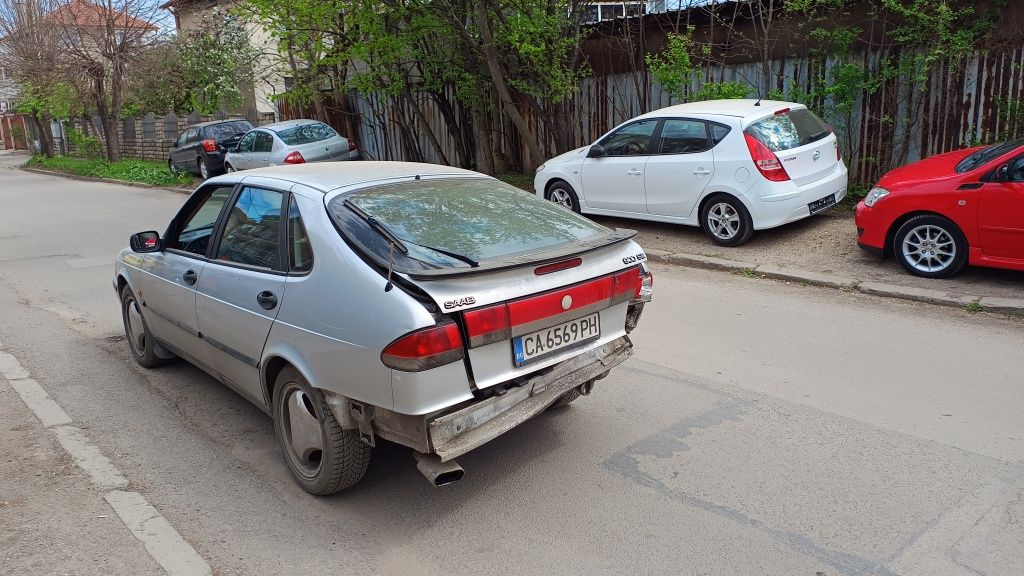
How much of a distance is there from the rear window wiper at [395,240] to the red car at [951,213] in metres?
5.65

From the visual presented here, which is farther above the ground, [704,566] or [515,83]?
[515,83]

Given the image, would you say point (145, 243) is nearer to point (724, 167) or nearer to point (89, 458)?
point (89, 458)

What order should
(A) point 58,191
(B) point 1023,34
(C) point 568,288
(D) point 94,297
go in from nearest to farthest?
(C) point 568,288 → (D) point 94,297 → (B) point 1023,34 → (A) point 58,191

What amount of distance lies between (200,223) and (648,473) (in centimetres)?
330

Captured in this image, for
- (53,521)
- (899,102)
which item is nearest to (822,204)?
(899,102)

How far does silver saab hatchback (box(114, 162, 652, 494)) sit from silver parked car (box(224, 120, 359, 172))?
487 inches

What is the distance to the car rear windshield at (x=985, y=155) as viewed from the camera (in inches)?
289

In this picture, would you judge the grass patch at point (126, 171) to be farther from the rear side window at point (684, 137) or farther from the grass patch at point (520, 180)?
the rear side window at point (684, 137)

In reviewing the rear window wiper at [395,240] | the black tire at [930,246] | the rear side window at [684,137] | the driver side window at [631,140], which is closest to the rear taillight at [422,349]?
the rear window wiper at [395,240]

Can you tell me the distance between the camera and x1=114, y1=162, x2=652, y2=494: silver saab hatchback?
11.7 ft

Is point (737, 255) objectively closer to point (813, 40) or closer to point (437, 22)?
point (813, 40)

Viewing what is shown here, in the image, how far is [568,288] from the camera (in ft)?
13.0

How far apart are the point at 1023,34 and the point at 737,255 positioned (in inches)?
175

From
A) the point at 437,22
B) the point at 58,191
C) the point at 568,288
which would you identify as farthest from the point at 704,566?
the point at 58,191
